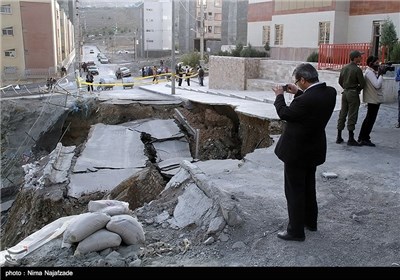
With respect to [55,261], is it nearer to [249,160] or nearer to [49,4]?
[249,160]

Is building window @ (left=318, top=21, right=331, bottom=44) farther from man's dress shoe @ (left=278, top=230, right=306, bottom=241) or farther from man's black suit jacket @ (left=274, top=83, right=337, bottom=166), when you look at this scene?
man's dress shoe @ (left=278, top=230, right=306, bottom=241)

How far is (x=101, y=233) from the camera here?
3.98 m

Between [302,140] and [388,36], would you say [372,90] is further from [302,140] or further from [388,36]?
[388,36]

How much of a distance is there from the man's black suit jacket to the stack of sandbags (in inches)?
63.5

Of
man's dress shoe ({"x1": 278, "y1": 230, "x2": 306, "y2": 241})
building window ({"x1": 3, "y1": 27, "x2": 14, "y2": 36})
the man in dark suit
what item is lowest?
man's dress shoe ({"x1": 278, "y1": 230, "x2": 306, "y2": 241})

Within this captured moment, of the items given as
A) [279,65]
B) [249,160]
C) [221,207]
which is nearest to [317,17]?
[279,65]

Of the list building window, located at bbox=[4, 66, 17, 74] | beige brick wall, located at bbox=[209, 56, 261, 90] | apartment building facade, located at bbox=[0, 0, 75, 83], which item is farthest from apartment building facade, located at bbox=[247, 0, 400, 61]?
building window, located at bbox=[4, 66, 17, 74]

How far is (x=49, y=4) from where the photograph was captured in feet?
120

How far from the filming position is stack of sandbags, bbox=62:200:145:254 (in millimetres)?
3932

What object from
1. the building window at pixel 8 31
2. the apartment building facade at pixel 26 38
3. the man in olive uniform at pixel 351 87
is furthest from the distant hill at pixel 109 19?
the man in olive uniform at pixel 351 87

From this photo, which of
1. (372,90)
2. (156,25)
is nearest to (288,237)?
(372,90)

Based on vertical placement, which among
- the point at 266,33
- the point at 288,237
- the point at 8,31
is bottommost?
the point at 288,237

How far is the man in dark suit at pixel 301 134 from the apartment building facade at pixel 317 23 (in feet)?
49.9

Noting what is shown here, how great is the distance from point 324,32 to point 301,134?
17914 mm
